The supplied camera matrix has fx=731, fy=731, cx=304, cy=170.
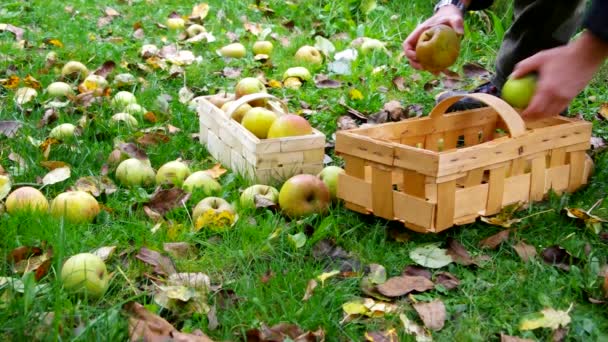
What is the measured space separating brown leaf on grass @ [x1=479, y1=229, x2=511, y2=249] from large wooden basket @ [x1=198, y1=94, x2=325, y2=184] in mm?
781

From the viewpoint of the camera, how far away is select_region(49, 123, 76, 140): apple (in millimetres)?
3199

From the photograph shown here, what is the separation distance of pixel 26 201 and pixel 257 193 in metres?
0.79

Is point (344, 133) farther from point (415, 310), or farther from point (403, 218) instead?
point (415, 310)

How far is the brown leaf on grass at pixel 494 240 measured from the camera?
93.9 inches

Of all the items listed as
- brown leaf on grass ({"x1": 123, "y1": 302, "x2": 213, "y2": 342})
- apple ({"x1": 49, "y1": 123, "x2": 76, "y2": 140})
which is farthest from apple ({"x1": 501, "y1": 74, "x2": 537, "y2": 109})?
apple ({"x1": 49, "y1": 123, "x2": 76, "y2": 140})

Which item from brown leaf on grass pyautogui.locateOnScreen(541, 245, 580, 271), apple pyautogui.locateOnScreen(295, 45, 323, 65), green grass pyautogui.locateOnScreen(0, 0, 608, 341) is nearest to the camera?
green grass pyautogui.locateOnScreen(0, 0, 608, 341)

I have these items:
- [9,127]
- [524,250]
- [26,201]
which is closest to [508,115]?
[524,250]

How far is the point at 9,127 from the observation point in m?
3.28

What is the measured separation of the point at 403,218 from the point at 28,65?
113 inches

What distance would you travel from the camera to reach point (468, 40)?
16.0ft

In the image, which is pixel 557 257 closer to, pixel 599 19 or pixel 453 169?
pixel 453 169

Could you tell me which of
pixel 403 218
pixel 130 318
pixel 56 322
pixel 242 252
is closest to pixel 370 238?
pixel 403 218

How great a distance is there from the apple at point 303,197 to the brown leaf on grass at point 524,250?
2.19 feet

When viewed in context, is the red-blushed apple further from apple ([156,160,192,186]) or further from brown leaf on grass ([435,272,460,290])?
brown leaf on grass ([435,272,460,290])
